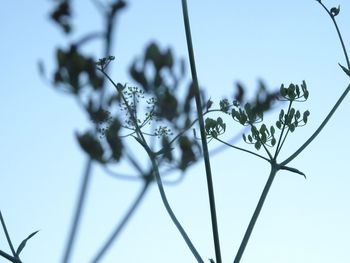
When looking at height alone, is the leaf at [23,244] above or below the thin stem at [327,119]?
below

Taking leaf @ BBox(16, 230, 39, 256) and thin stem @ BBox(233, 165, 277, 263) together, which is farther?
thin stem @ BBox(233, 165, 277, 263)

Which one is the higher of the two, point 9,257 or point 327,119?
point 327,119

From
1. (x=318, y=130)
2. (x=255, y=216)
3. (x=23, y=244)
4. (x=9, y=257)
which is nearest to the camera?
(x=9, y=257)

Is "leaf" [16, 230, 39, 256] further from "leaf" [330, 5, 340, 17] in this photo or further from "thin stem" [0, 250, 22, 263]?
"leaf" [330, 5, 340, 17]

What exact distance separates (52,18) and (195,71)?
1.82 m

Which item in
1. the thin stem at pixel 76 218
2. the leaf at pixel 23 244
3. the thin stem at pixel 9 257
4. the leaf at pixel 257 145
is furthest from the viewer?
the leaf at pixel 257 145

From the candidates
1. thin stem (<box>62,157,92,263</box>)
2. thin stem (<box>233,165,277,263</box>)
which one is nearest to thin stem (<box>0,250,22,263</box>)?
thin stem (<box>62,157,92,263</box>)

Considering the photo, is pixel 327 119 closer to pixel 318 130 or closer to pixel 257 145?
pixel 318 130

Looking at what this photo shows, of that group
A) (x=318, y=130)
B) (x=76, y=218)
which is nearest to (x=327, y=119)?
(x=318, y=130)

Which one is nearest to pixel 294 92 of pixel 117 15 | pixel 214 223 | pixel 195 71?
pixel 195 71

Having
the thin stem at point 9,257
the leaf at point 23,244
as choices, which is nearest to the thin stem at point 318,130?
the leaf at point 23,244

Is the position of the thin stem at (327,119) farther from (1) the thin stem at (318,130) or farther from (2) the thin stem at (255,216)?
(2) the thin stem at (255,216)

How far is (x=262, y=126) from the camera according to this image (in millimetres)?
4742

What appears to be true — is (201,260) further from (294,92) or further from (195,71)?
(294,92)
